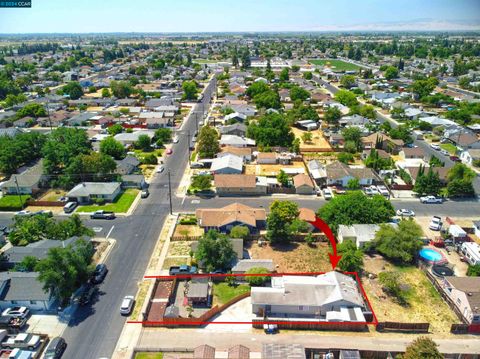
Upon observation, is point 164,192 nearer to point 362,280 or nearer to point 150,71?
point 362,280

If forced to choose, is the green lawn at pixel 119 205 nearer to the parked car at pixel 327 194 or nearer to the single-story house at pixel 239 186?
the single-story house at pixel 239 186

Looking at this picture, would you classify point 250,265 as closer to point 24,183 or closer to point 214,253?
point 214,253

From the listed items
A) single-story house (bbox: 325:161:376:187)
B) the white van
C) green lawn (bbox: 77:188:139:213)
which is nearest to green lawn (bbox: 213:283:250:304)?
green lawn (bbox: 77:188:139:213)

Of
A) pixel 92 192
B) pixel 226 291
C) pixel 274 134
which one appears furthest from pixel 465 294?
pixel 274 134

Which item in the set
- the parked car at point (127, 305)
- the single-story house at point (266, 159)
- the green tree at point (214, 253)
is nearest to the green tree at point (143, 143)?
the single-story house at point (266, 159)

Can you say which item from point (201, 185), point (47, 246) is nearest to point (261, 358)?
point (47, 246)

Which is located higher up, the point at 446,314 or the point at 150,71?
the point at 150,71
